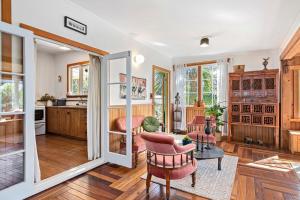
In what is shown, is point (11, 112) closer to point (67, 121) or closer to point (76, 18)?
point (76, 18)

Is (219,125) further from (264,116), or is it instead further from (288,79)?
(288,79)

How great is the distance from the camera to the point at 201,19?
3002 millimetres

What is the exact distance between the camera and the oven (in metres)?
5.11

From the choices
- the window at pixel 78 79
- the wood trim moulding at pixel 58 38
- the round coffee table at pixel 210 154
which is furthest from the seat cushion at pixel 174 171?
the window at pixel 78 79

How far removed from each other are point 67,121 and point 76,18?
3240mm

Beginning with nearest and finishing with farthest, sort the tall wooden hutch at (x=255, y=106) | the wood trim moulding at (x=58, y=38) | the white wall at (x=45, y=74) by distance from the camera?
the wood trim moulding at (x=58, y=38)
the tall wooden hutch at (x=255, y=106)
the white wall at (x=45, y=74)

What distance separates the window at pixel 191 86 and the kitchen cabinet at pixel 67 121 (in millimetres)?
3277

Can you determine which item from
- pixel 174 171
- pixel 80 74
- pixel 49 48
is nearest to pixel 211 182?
pixel 174 171

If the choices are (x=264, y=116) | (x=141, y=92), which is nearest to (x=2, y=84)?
(x=141, y=92)

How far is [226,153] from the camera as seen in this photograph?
383cm

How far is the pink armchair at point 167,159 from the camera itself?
6.42 feet

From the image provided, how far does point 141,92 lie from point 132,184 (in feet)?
7.90

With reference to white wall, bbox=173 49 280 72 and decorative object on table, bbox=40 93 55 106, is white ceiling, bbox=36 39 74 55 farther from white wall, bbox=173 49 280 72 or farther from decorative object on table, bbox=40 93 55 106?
white wall, bbox=173 49 280 72

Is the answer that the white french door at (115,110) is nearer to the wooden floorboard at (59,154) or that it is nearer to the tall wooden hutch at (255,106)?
the wooden floorboard at (59,154)
